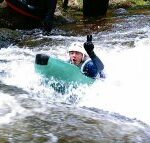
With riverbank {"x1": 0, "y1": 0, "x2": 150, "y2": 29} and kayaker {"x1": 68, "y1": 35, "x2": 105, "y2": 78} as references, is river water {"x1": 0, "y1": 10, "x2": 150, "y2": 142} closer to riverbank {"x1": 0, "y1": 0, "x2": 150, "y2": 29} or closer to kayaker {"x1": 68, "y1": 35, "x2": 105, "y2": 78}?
kayaker {"x1": 68, "y1": 35, "x2": 105, "y2": 78}

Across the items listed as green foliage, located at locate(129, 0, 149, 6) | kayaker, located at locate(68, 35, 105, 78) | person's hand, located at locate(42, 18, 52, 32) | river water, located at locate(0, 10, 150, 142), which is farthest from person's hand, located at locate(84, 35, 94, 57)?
green foliage, located at locate(129, 0, 149, 6)

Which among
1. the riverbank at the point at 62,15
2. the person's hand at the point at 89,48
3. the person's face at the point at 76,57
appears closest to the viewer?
the person's hand at the point at 89,48

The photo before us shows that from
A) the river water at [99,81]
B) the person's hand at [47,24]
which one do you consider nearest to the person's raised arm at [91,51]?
the river water at [99,81]

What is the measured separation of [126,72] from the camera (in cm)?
1124

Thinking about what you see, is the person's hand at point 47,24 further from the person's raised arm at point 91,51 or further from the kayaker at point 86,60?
the person's raised arm at point 91,51

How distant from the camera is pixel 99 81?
8.55 meters

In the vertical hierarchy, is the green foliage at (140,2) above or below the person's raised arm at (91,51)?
above

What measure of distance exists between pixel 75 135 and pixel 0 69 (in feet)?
15.3

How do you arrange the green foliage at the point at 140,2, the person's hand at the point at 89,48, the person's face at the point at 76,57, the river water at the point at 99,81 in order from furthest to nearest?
the green foliage at the point at 140,2 < the person's face at the point at 76,57 < the person's hand at the point at 89,48 < the river water at the point at 99,81

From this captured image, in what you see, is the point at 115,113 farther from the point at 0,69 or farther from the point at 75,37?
the point at 75,37

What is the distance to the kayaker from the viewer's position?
8219 millimetres

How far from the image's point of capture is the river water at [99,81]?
720 cm

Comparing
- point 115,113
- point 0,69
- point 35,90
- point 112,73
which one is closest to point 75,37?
point 112,73

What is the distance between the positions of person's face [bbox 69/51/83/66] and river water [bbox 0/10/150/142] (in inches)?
18.4
